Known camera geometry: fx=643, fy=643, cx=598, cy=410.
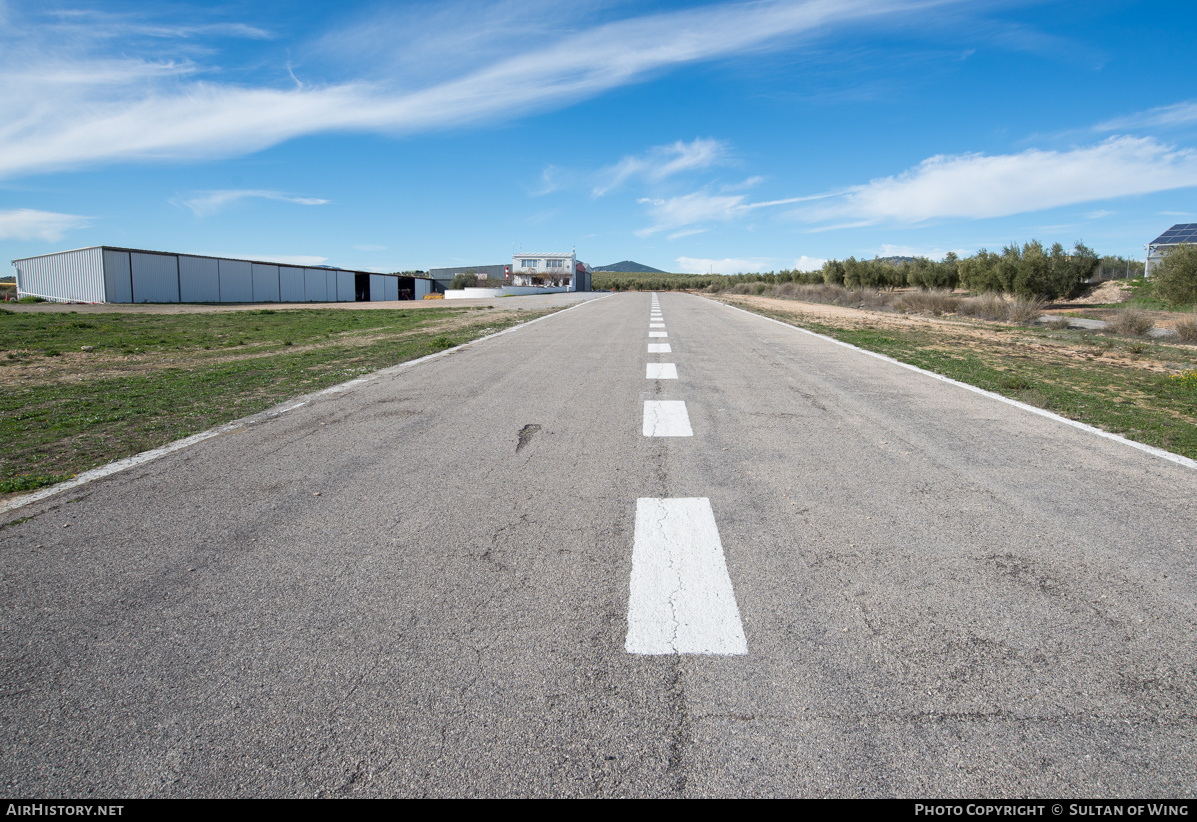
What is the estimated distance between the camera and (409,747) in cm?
209

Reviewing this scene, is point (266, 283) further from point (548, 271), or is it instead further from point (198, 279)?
point (548, 271)

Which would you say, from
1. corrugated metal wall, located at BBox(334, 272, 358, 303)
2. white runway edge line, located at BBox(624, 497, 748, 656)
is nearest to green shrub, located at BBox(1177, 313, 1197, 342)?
white runway edge line, located at BBox(624, 497, 748, 656)

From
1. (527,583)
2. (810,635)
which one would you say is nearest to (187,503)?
(527,583)

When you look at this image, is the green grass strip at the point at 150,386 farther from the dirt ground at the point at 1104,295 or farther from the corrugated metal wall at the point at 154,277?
the dirt ground at the point at 1104,295

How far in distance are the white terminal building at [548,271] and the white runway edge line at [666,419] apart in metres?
100

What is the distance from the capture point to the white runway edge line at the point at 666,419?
20.5ft

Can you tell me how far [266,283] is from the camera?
5469 cm

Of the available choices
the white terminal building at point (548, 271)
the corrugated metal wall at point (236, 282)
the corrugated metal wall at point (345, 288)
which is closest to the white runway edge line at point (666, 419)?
the corrugated metal wall at point (236, 282)

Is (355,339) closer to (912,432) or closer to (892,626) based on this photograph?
(912,432)

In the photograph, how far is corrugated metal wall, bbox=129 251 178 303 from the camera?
42750mm

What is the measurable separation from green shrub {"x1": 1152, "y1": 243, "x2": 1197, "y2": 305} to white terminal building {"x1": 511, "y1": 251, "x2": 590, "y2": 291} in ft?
285

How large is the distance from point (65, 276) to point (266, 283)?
44.5 feet

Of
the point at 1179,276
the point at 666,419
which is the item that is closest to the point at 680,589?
the point at 666,419

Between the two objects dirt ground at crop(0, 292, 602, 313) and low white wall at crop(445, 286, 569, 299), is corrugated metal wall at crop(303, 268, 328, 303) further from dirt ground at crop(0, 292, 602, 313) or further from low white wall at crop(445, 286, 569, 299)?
low white wall at crop(445, 286, 569, 299)
